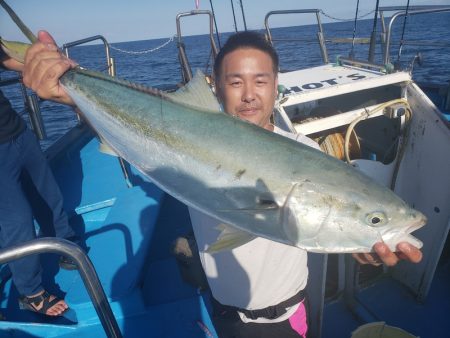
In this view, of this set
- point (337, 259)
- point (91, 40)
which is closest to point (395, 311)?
point (337, 259)

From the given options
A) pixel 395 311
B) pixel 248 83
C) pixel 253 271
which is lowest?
pixel 395 311

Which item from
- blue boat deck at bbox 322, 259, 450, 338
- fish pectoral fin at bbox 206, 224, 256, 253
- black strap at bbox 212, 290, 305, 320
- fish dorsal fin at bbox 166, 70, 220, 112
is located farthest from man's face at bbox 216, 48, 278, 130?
blue boat deck at bbox 322, 259, 450, 338

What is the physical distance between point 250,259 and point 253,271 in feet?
0.24

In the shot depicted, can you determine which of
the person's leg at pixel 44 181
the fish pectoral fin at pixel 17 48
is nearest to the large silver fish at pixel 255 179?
the fish pectoral fin at pixel 17 48

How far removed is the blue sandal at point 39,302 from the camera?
254 cm

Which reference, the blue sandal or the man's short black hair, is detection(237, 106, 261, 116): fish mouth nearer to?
the man's short black hair

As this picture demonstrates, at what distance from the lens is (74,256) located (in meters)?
1.41

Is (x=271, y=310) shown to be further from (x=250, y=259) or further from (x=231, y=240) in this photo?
(x=231, y=240)

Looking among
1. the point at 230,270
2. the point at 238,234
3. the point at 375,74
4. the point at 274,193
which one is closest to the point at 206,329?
the point at 230,270

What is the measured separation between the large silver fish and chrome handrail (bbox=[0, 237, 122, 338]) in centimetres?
50

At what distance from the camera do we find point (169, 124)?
160 centimetres

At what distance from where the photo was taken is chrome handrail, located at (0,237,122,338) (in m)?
1.36

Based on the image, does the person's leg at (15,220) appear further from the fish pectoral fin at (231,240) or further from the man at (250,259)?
the fish pectoral fin at (231,240)

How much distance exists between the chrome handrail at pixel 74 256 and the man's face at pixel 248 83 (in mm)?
1187
